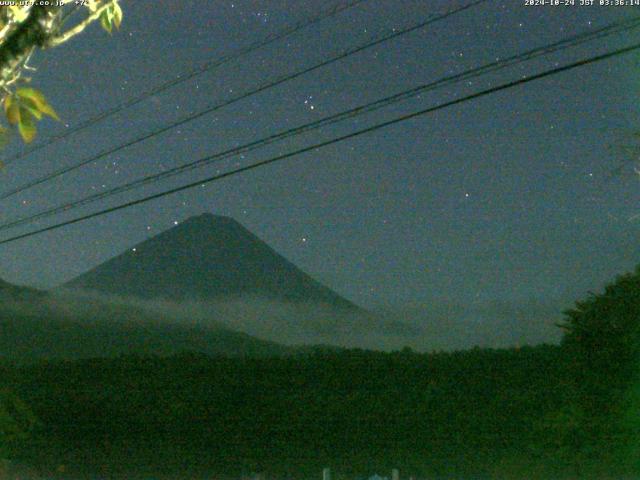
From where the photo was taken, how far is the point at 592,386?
16.9 m

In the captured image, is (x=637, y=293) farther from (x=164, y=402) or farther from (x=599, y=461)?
(x=164, y=402)

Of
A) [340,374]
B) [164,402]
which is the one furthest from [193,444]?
[340,374]

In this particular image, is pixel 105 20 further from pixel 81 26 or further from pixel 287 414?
pixel 287 414

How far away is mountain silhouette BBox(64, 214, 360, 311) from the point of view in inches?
6412

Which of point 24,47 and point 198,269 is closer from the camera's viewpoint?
point 24,47

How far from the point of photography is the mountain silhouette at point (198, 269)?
534 ft

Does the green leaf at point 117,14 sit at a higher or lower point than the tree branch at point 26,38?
higher

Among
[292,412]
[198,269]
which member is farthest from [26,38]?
[198,269]

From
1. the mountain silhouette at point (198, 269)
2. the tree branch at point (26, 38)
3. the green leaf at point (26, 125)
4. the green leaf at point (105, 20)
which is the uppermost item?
the mountain silhouette at point (198, 269)

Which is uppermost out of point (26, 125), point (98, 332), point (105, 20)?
point (98, 332)

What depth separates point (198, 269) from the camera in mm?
181750

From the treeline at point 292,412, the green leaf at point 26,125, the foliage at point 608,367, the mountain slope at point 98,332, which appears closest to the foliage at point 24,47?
the green leaf at point 26,125

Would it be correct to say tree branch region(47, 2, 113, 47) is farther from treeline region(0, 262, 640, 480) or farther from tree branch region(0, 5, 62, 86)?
treeline region(0, 262, 640, 480)

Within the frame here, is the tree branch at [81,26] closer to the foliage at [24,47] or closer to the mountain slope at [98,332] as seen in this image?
the foliage at [24,47]
